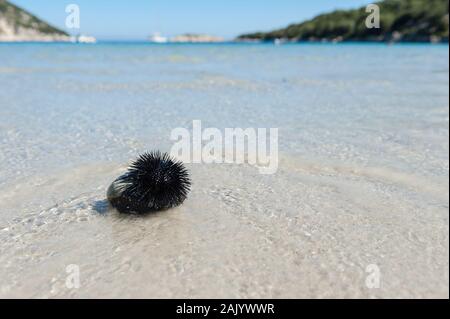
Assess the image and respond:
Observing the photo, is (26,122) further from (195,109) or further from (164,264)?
(164,264)
